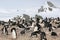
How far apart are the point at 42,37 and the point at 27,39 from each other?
1888 millimetres

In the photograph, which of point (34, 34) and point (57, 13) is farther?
point (57, 13)

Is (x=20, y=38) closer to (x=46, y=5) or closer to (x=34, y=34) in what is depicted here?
(x=34, y=34)

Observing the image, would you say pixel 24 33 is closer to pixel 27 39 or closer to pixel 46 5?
pixel 27 39

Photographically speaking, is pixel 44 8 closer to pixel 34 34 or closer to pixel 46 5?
pixel 46 5

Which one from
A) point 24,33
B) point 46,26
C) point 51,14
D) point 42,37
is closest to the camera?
point 42,37

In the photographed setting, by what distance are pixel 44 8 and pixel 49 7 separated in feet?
8.00

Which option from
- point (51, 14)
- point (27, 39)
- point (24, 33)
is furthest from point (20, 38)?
point (51, 14)

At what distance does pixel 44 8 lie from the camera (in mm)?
72062

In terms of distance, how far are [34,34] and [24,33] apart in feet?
8.97

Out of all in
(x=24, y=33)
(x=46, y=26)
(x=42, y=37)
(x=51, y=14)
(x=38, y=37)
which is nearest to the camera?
(x=42, y=37)

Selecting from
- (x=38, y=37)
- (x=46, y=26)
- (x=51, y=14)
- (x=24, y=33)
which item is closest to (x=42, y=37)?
(x=38, y=37)

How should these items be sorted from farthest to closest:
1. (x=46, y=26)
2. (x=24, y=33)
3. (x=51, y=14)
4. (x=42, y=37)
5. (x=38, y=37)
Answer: (x=51, y=14)
(x=46, y=26)
(x=24, y=33)
(x=38, y=37)
(x=42, y=37)

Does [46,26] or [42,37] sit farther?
[46,26]

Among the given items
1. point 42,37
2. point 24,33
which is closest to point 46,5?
point 24,33
